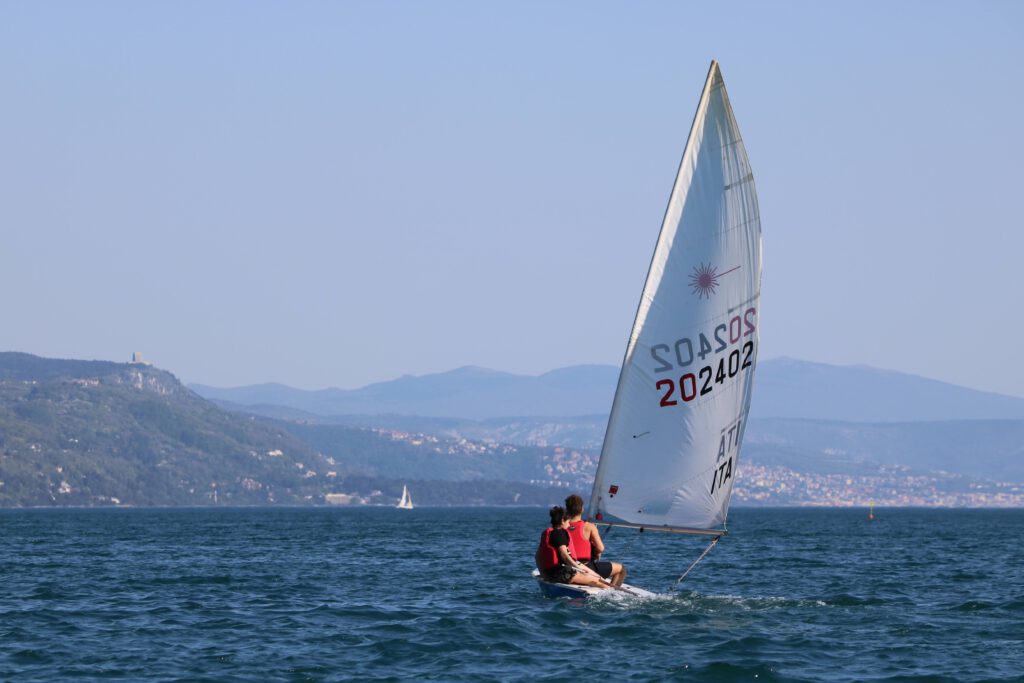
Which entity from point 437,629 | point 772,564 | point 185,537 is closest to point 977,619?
point 437,629

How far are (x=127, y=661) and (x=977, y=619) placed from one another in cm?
1885

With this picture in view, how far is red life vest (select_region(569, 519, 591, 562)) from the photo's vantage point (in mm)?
33469

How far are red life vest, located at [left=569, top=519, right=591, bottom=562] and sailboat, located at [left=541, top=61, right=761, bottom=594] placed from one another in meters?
1.39

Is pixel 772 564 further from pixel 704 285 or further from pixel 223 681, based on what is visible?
pixel 223 681

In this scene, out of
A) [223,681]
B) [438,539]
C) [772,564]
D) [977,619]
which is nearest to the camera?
[223,681]

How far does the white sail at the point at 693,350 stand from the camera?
31.0 meters

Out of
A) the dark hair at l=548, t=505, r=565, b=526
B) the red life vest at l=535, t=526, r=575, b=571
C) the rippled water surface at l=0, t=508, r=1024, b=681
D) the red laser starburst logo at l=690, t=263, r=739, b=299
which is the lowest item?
the rippled water surface at l=0, t=508, r=1024, b=681

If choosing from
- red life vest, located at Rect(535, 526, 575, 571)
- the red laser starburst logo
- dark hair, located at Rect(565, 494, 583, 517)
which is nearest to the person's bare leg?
red life vest, located at Rect(535, 526, 575, 571)

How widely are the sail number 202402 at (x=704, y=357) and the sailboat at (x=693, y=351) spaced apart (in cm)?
2

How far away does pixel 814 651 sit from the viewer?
28406 mm

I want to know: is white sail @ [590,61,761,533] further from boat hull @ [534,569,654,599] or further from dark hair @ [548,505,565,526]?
boat hull @ [534,569,654,599]

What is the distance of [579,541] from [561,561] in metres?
0.62

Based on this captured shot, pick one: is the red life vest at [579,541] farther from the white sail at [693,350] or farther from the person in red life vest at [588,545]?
the white sail at [693,350]

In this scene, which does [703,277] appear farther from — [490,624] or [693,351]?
[490,624]
